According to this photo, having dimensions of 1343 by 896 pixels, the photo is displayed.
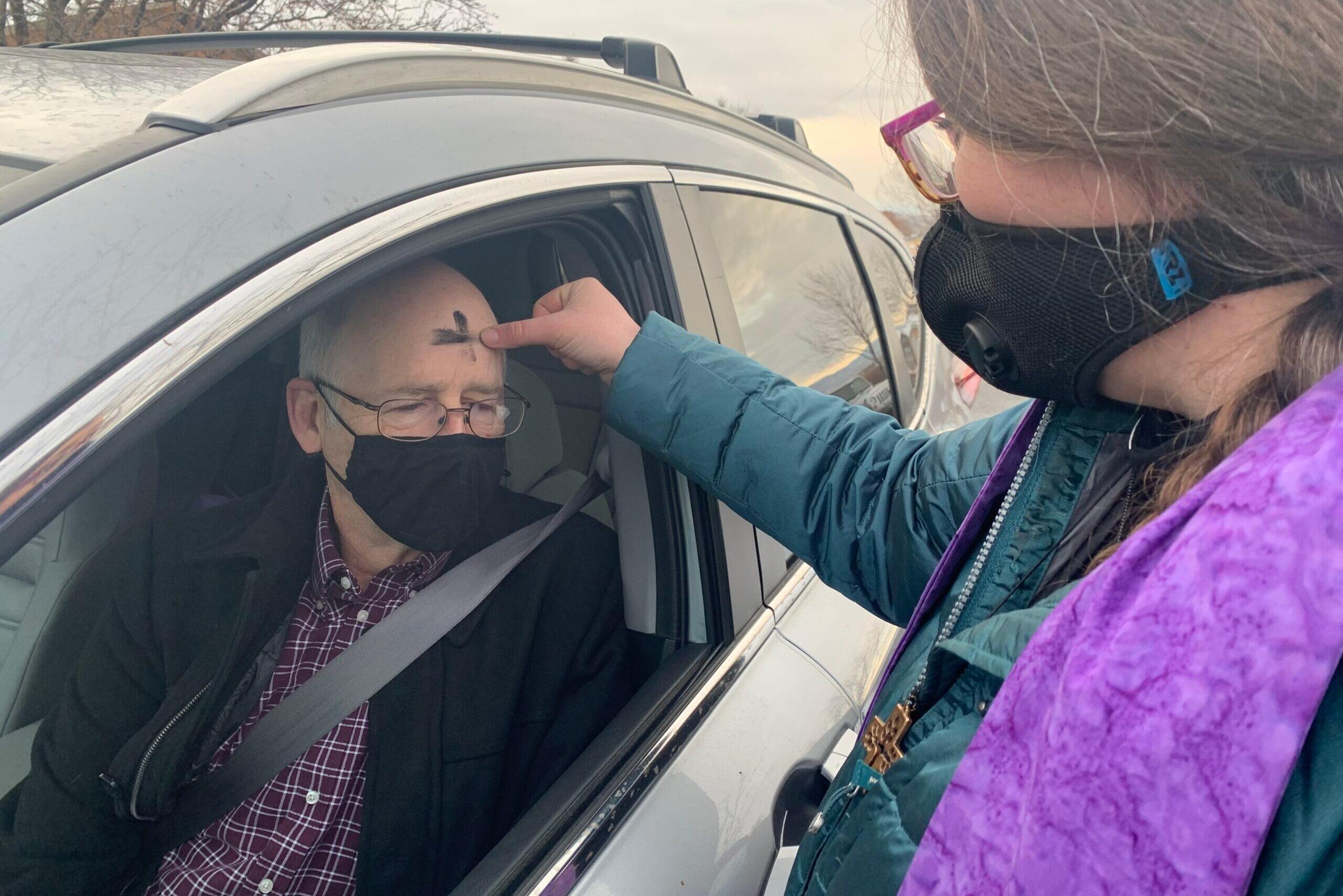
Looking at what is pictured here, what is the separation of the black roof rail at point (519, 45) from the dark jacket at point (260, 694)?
1.06 meters

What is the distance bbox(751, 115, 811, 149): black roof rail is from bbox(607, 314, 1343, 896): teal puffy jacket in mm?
1729

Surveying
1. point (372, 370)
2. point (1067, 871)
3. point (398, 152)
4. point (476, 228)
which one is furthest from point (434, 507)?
point (1067, 871)

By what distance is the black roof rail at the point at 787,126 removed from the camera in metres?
3.01

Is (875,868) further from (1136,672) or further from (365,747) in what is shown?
(365,747)

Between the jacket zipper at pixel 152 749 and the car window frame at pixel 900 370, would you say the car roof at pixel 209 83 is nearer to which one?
the jacket zipper at pixel 152 749

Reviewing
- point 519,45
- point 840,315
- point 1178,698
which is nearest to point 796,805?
point 1178,698

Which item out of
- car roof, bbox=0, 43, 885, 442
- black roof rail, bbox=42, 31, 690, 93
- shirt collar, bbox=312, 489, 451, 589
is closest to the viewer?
car roof, bbox=0, 43, 885, 442

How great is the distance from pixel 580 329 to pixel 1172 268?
3.18ft

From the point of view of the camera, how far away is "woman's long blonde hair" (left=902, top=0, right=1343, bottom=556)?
2.64ft

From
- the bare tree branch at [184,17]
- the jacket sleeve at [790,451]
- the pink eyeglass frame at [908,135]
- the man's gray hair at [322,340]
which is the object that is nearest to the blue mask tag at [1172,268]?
the pink eyeglass frame at [908,135]

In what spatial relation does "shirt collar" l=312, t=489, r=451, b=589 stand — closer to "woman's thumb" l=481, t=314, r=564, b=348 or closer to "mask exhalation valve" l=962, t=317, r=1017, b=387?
"woman's thumb" l=481, t=314, r=564, b=348

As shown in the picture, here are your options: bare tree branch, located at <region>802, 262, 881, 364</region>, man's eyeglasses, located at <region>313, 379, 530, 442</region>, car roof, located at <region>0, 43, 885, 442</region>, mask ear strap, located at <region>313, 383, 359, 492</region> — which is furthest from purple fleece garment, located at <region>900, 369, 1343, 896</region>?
bare tree branch, located at <region>802, 262, 881, 364</region>

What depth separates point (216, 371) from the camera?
2.73 feet

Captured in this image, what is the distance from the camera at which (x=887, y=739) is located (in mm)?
1024
